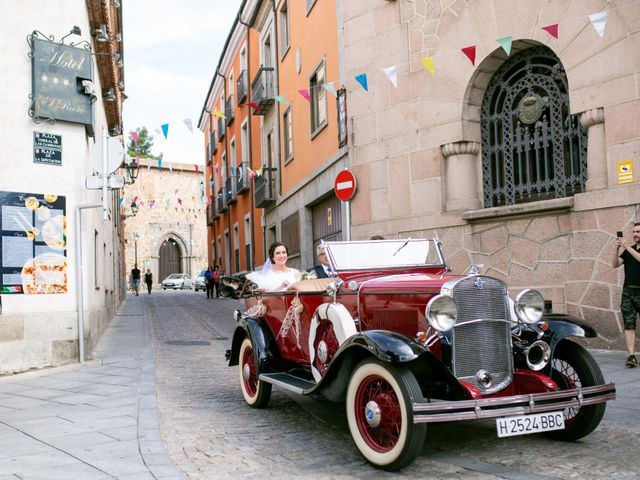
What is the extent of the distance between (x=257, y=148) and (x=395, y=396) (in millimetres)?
19439

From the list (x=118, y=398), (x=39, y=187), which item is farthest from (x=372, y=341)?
(x=39, y=187)

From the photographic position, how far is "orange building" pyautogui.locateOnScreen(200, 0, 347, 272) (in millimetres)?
14344

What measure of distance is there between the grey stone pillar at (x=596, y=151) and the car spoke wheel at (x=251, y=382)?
16.5 ft

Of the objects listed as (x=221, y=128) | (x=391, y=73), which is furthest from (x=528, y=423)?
(x=221, y=128)

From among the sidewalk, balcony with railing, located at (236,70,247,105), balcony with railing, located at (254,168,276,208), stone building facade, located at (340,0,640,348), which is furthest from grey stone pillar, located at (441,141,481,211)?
balcony with railing, located at (236,70,247,105)

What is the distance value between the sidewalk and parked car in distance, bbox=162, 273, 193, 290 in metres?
36.4

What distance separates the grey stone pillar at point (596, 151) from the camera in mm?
8395

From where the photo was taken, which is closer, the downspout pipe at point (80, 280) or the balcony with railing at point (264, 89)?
the downspout pipe at point (80, 280)

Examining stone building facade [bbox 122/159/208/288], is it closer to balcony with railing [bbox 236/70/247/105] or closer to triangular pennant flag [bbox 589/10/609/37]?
balcony with railing [bbox 236/70/247/105]

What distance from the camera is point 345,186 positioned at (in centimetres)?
1161

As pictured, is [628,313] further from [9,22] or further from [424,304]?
[9,22]

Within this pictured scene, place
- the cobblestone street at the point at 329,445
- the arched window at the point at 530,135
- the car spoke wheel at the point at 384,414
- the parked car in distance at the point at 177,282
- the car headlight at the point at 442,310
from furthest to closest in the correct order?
the parked car in distance at the point at 177,282, the arched window at the point at 530,135, the car headlight at the point at 442,310, the cobblestone street at the point at 329,445, the car spoke wheel at the point at 384,414

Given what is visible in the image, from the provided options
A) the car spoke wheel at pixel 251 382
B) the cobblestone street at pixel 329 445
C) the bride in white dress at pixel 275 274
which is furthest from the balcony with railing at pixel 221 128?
the car spoke wheel at pixel 251 382

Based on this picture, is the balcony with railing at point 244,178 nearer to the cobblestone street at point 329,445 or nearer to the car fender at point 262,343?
the cobblestone street at point 329,445
